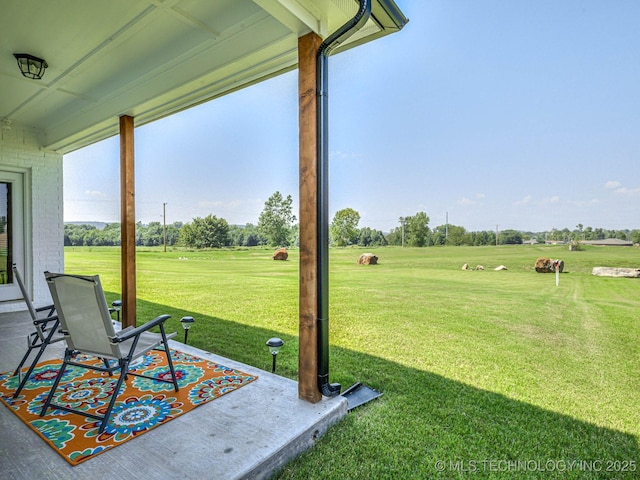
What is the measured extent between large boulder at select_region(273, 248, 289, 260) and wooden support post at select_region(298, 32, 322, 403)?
992 cm

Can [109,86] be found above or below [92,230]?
above

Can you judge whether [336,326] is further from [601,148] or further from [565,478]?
[601,148]

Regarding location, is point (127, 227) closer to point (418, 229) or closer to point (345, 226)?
point (345, 226)

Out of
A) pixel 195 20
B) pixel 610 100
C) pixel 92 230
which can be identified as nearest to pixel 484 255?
pixel 610 100

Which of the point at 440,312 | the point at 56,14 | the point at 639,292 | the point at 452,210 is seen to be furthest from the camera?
the point at 452,210

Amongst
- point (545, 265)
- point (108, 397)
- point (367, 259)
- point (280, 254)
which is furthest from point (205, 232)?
point (545, 265)

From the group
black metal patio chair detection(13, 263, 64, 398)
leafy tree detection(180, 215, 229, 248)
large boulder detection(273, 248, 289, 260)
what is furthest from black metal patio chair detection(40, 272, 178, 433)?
large boulder detection(273, 248, 289, 260)

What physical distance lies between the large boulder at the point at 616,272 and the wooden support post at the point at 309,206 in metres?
6.01

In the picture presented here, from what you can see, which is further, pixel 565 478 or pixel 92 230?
pixel 92 230

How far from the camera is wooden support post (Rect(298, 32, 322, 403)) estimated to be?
2.02 m

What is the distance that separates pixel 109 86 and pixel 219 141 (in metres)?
9.85

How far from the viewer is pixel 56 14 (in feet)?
7.42

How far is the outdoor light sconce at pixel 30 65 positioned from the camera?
2.74 meters

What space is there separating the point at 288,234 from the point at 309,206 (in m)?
6.78
